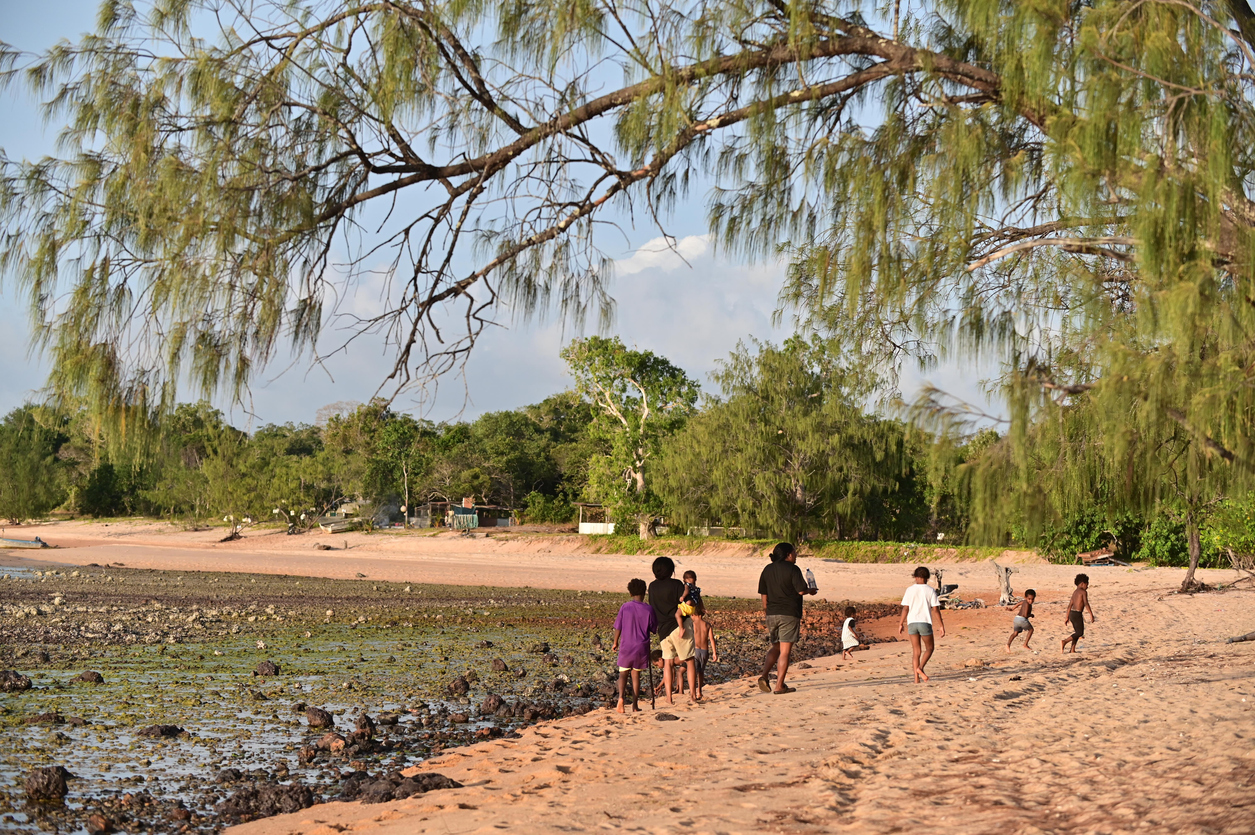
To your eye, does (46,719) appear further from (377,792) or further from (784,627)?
(784,627)

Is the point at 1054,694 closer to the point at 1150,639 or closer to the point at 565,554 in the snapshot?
the point at 1150,639

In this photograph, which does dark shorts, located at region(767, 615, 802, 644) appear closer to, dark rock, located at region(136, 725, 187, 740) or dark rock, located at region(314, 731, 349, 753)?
Answer: dark rock, located at region(314, 731, 349, 753)

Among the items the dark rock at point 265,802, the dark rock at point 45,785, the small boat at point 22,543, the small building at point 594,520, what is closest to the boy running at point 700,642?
the dark rock at point 265,802

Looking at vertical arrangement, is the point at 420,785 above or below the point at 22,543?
above

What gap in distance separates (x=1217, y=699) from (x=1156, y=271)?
6.32 m

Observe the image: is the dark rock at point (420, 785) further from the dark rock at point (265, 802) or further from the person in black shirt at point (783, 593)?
the person in black shirt at point (783, 593)

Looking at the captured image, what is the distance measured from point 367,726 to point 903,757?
14.7 feet

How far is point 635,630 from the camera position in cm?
839

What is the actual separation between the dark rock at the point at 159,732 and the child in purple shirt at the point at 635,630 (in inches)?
151

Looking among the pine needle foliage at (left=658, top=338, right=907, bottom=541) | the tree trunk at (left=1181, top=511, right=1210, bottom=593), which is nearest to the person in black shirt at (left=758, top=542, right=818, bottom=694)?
the tree trunk at (left=1181, top=511, right=1210, bottom=593)

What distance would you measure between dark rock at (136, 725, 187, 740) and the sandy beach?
2.47 metres

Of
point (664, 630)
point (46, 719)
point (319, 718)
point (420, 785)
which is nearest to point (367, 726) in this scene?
point (319, 718)

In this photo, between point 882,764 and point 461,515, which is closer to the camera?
point 882,764

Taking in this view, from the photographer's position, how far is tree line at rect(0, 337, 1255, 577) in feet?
16.8
